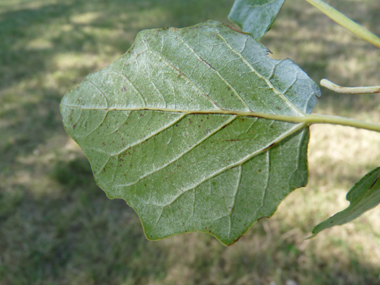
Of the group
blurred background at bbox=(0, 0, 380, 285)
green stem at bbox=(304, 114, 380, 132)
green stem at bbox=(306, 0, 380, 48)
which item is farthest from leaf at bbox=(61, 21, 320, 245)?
blurred background at bbox=(0, 0, 380, 285)

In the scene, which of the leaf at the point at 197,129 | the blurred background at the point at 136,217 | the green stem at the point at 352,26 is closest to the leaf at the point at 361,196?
the leaf at the point at 197,129

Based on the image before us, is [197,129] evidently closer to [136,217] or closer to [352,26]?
[352,26]

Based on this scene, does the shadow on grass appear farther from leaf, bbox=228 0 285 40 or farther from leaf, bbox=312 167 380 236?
leaf, bbox=228 0 285 40

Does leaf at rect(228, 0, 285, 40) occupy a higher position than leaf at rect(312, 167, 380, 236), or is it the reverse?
leaf at rect(228, 0, 285, 40)

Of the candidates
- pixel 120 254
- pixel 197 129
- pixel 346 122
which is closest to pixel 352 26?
pixel 346 122

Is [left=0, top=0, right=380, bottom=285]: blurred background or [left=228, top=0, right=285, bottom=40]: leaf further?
[left=0, top=0, right=380, bottom=285]: blurred background

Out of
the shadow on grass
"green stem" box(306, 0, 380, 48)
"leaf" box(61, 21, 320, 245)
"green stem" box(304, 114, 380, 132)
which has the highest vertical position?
"green stem" box(306, 0, 380, 48)
